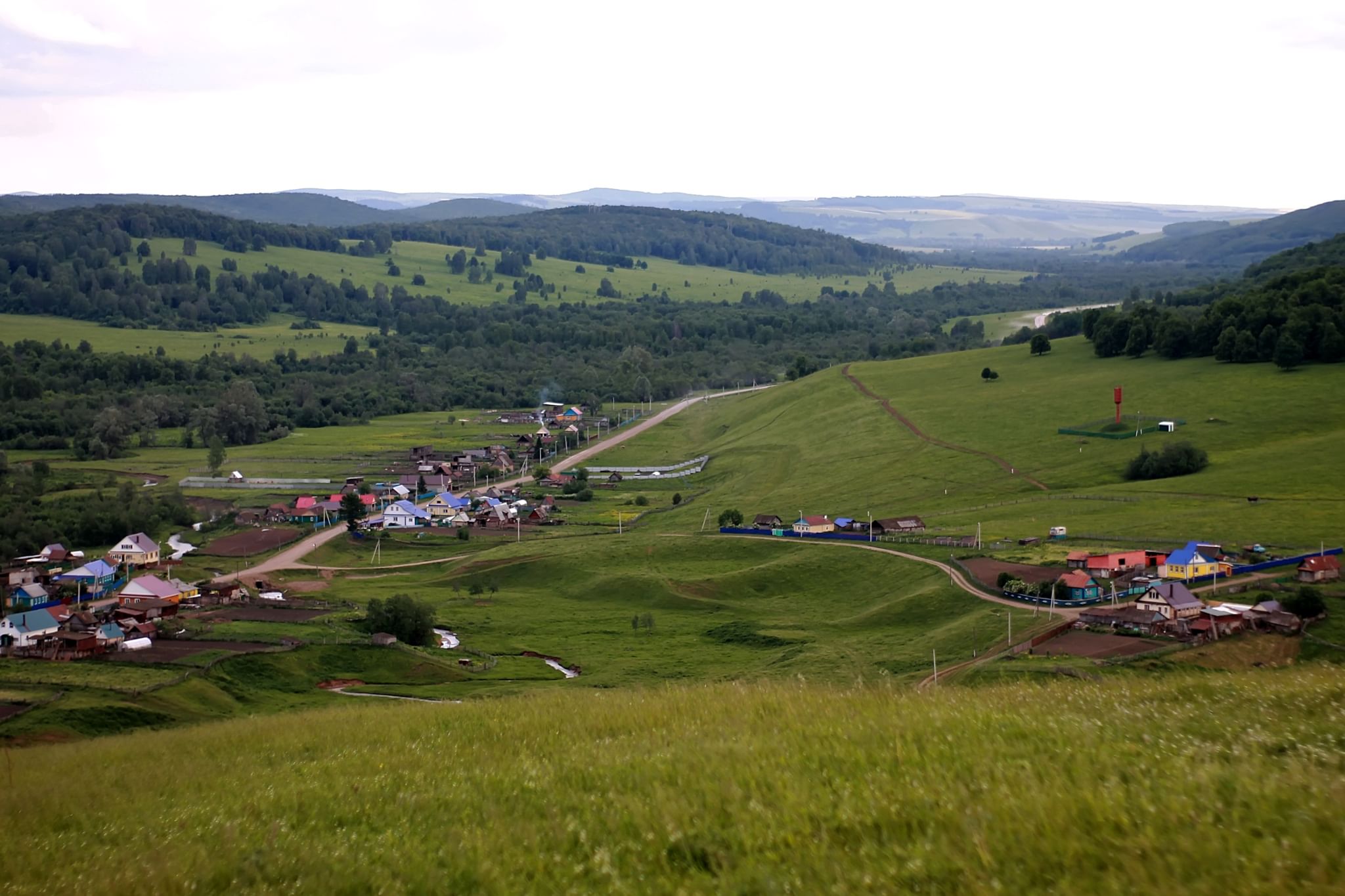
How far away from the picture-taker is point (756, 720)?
39.8ft

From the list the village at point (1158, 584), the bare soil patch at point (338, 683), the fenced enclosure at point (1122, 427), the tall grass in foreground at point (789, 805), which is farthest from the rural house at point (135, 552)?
the fenced enclosure at point (1122, 427)

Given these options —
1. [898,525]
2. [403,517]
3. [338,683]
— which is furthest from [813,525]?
[338,683]

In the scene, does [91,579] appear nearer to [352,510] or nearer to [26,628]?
[26,628]

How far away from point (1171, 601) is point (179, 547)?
55.1 metres

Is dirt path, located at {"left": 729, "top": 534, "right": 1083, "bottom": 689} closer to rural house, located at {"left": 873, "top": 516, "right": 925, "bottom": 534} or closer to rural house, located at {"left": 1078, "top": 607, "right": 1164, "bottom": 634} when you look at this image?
rural house, located at {"left": 1078, "top": 607, "right": 1164, "bottom": 634}

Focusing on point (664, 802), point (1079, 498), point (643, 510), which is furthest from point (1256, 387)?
point (664, 802)

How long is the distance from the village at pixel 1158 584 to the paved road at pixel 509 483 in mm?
35530

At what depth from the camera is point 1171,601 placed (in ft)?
123

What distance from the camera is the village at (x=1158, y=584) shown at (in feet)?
114

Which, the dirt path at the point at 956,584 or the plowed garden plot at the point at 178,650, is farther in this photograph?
the plowed garden plot at the point at 178,650

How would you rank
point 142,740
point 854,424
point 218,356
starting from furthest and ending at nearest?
1. point 218,356
2. point 854,424
3. point 142,740

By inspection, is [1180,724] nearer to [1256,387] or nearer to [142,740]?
[142,740]

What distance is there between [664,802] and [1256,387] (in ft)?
258

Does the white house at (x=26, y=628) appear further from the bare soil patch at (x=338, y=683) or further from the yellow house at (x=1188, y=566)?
the yellow house at (x=1188, y=566)
